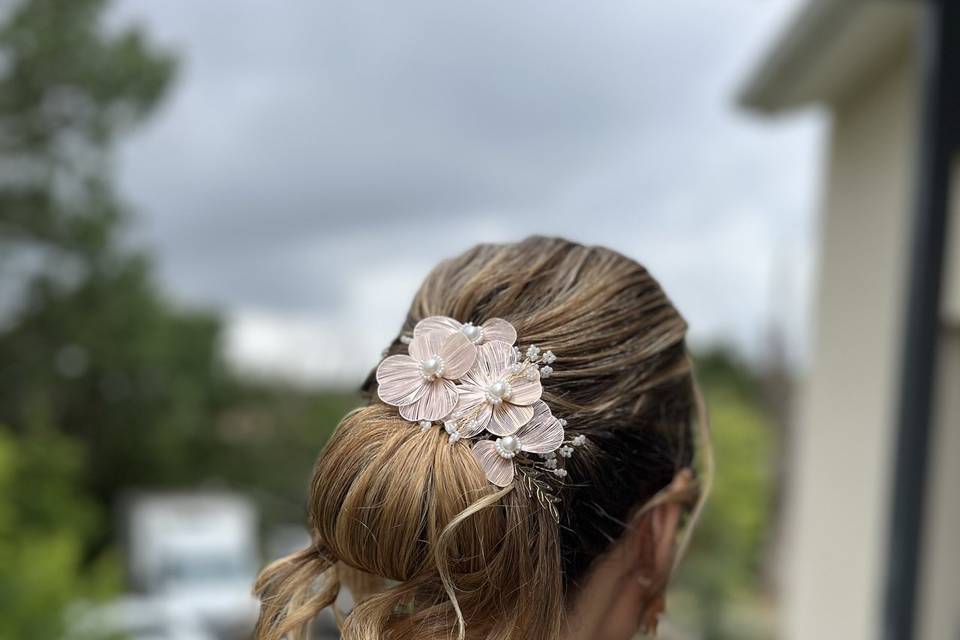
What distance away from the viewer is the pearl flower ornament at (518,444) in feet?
1.96

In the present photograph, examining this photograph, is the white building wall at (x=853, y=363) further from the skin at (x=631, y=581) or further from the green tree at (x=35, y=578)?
the green tree at (x=35, y=578)

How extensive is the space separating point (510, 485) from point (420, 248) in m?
7.90

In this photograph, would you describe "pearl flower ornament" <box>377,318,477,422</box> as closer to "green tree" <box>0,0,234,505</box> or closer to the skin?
the skin

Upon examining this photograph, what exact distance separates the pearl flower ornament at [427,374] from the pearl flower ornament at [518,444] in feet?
0.14

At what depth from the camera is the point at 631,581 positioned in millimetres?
738

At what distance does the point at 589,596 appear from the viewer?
27.0 inches

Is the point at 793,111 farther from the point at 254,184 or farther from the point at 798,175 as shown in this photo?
the point at 254,184

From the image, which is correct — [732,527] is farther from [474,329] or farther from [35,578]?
[474,329]

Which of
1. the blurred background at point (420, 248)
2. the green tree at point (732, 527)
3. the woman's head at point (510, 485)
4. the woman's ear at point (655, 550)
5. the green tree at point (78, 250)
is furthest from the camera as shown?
the green tree at point (732, 527)

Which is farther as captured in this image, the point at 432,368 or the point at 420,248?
the point at 420,248

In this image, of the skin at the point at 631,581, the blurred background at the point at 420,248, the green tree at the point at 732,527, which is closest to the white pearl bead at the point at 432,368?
the skin at the point at 631,581

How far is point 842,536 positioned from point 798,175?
13.7ft

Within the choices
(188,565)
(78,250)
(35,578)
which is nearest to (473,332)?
(35,578)

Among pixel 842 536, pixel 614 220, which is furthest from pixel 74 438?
pixel 842 536
